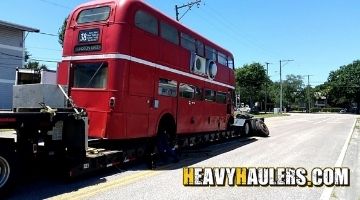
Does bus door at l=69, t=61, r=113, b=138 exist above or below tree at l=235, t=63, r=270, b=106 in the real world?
below

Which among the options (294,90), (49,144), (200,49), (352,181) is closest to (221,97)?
(200,49)

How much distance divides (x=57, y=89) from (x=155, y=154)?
3789 millimetres

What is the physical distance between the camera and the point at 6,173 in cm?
745

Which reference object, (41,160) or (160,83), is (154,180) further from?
(160,83)

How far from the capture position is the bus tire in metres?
7.38

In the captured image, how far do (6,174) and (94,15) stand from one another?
5.04m

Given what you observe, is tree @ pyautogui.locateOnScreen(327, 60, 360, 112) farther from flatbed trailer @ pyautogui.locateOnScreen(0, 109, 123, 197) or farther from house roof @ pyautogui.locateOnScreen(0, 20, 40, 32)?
flatbed trailer @ pyautogui.locateOnScreen(0, 109, 123, 197)

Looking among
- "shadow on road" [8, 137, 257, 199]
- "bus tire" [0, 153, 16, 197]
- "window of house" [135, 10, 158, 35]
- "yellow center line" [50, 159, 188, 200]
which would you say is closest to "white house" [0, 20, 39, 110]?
"window of house" [135, 10, 158, 35]

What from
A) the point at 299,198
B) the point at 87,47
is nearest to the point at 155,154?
the point at 87,47

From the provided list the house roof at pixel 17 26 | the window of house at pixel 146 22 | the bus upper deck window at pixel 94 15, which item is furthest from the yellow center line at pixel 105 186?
the house roof at pixel 17 26

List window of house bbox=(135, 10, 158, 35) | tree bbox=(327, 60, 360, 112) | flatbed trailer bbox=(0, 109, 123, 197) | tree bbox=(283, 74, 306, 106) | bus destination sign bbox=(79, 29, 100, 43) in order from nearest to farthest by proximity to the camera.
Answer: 1. flatbed trailer bbox=(0, 109, 123, 197)
2. bus destination sign bbox=(79, 29, 100, 43)
3. window of house bbox=(135, 10, 158, 35)
4. tree bbox=(327, 60, 360, 112)
5. tree bbox=(283, 74, 306, 106)

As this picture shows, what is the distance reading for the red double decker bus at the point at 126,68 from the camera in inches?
406

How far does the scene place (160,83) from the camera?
40.5ft

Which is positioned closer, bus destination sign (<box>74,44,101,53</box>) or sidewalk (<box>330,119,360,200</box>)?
sidewalk (<box>330,119,360,200</box>)
